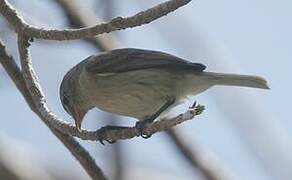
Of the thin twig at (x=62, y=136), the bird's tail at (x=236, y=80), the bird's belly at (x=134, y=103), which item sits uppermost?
the thin twig at (x=62, y=136)

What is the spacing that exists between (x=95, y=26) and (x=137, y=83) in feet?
4.20

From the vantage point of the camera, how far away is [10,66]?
8.00ft

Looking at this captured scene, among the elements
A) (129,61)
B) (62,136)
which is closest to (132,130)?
(62,136)

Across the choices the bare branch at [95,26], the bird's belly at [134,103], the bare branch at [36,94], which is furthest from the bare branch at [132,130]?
the bird's belly at [134,103]

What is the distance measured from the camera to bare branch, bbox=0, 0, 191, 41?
1.97 metres

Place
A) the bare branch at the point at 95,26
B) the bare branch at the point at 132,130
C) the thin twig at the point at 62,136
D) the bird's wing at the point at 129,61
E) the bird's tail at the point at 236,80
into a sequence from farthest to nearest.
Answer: the bird's wing at the point at 129,61
the bird's tail at the point at 236,80
the thin twig at the point at 62,136
the bare branch at the point at 95,26
the bare branch at the point at 132,130

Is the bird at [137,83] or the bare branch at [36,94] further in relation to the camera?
the bird at [137,83]

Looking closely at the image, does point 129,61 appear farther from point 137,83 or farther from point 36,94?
point 36,94

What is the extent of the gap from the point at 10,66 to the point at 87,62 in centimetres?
123

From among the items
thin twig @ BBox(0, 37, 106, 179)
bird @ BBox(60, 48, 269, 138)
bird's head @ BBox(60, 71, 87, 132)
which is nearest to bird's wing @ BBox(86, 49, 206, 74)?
bird @ BBox(60, 48, 269, 138)

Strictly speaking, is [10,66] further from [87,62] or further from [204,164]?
[87,62]

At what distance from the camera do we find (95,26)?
2.15 metres

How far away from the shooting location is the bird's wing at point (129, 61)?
3475 millimetres

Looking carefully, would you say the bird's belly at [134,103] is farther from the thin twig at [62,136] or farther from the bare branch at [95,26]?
the bare branch at [95,26]
